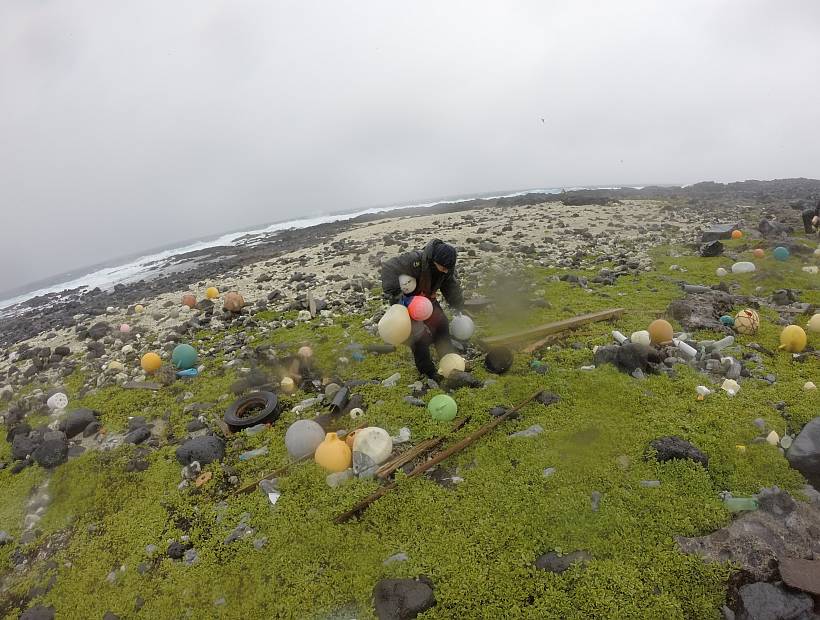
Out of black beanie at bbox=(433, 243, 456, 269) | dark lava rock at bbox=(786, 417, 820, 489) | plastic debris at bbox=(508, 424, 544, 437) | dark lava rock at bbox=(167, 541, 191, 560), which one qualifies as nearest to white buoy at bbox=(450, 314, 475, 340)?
black beanie at bbox=(433, 243, 456, 269)

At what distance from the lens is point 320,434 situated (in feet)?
21.4

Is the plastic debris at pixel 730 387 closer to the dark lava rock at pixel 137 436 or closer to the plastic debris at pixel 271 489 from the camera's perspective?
the plastic debris at pixel 271 489

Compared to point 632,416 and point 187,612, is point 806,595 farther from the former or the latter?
point 187,612

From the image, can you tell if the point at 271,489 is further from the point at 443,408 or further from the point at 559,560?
the point at 559,560

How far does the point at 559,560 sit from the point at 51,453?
342 inches

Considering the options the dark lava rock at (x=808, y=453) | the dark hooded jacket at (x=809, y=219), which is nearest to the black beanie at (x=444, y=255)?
the dark lava rock at (x=808, y=453)

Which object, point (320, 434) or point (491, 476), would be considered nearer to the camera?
point (491, 476)

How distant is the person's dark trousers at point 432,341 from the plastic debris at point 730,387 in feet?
15.5

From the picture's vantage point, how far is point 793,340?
25.6ft

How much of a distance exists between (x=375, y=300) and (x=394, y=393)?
6.66 metres

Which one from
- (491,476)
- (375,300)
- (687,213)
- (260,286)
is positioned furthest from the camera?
(687,213)

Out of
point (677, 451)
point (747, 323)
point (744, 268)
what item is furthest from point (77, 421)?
point (744, 268)

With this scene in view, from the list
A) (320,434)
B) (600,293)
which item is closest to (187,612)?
(320,434)

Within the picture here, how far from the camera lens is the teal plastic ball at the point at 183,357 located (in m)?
10.5
